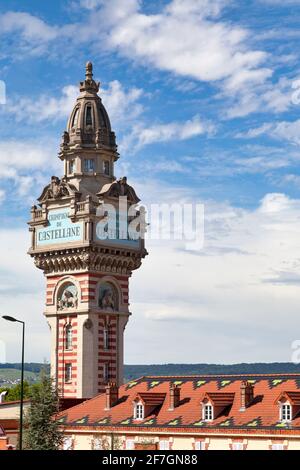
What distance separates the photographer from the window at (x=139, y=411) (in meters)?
68.3

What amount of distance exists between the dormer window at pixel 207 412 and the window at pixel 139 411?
5780 millimetres

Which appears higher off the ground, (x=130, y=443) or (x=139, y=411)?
(x=139, y=411)

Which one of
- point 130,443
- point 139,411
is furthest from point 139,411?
point 130,443

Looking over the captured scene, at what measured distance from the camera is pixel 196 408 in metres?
66.3

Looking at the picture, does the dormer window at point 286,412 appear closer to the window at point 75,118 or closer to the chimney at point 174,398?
the chimney at point 174,398

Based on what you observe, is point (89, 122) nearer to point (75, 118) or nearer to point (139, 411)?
point (75, 118)

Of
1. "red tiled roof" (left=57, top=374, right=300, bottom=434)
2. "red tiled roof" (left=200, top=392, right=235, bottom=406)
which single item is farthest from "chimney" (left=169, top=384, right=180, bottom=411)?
"red tiled roof" (left=200, top=392, right=235, bottom=406)

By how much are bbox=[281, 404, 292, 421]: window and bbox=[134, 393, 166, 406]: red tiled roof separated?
460 inches

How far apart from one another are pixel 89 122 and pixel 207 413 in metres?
38.0

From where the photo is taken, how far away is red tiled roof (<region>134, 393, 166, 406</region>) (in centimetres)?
6869

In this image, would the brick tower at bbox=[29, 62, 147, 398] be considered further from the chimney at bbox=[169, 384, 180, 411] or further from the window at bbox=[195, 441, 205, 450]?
the window at bbox=[195, 441, 205, 450]

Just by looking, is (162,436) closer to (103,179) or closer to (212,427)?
(212,427)
